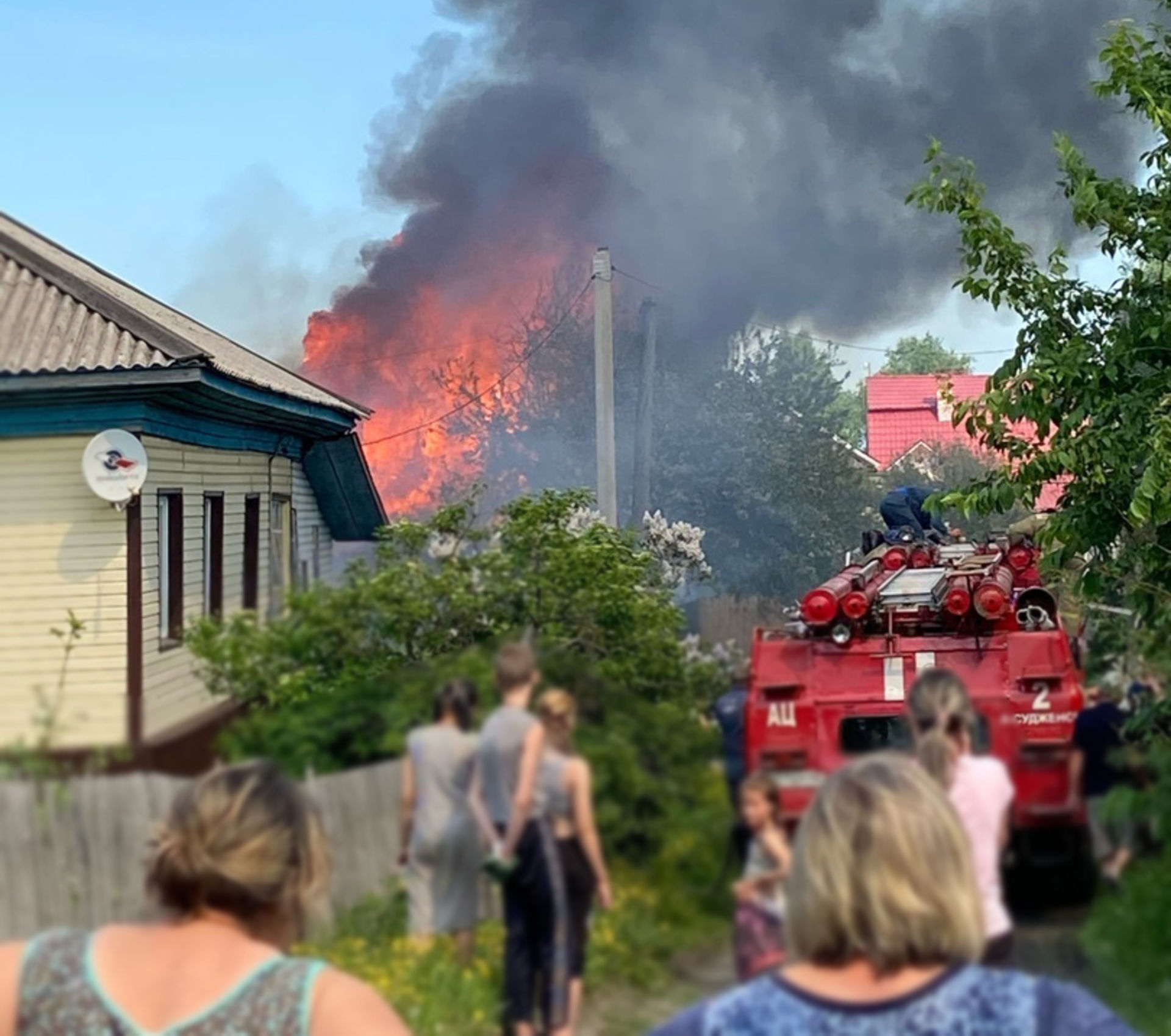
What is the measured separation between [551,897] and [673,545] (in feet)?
57.5

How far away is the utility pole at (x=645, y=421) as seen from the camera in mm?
22391

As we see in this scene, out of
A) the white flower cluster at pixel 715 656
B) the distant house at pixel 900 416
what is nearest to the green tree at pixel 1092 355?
the white flower cluster at pixel 715 656

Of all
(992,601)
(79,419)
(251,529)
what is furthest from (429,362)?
(992,601)

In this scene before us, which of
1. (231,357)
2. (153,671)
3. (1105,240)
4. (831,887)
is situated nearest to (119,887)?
(831,887)

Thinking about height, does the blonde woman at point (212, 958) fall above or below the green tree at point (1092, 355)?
below

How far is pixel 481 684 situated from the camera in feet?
9.70

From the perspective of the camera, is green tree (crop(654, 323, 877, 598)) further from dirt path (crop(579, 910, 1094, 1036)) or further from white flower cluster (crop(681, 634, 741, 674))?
dirt path (crop(579, 910, 1094, 1036))

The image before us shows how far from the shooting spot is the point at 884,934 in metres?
2.15

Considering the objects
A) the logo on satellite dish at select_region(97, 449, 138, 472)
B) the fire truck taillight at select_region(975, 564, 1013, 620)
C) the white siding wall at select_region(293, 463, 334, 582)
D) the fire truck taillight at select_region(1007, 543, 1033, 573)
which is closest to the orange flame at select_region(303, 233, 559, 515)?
the white siding wall at select_region(293, 463, 334, 582)

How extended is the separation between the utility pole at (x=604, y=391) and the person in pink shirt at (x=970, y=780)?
49.4ft

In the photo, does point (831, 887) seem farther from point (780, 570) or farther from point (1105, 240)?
point (780, 570)

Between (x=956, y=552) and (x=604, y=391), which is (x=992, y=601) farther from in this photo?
(x=604, y=391)

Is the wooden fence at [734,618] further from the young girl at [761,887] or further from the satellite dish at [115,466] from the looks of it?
the young girl at [761,887]

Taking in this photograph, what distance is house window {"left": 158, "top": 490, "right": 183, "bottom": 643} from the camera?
34.3 feet
